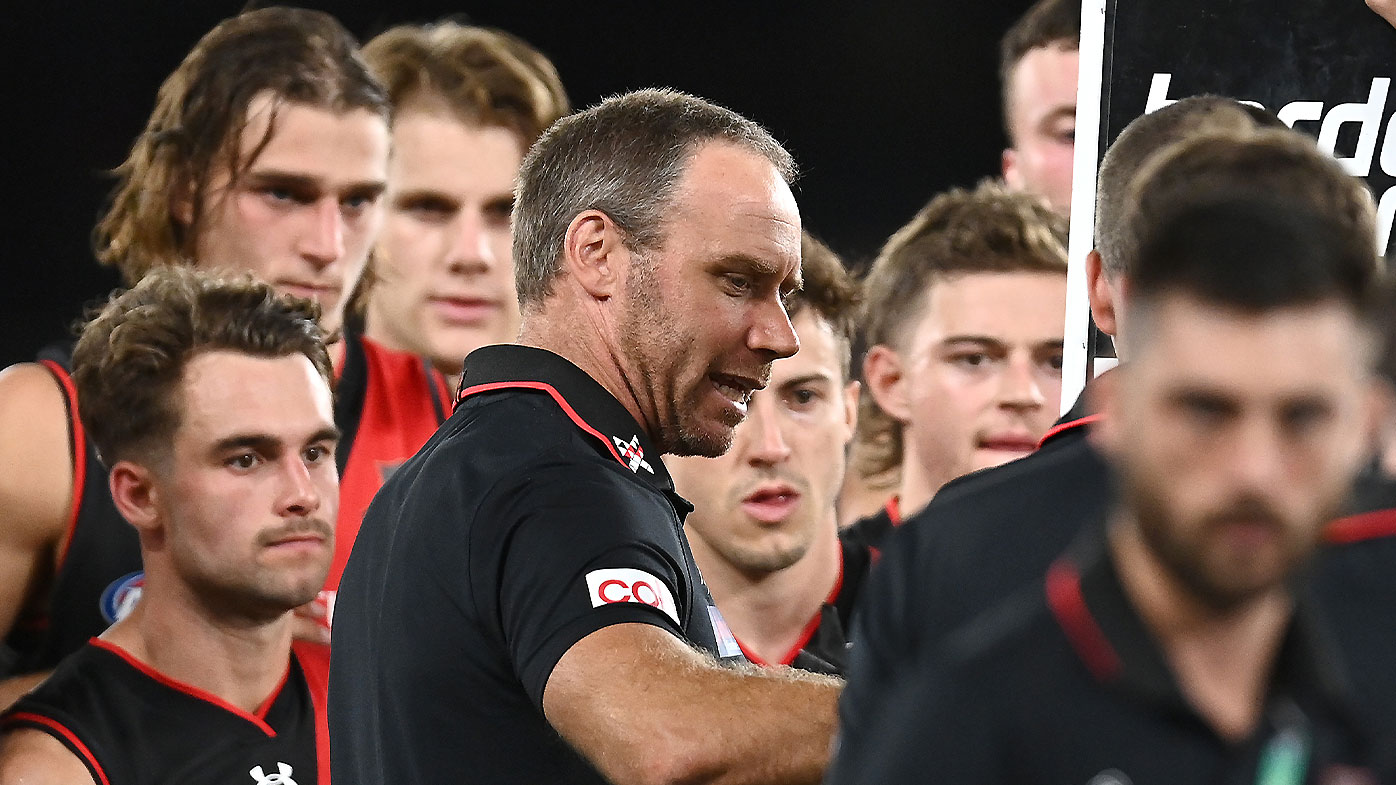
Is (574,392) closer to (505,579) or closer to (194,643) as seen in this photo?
(505,579)

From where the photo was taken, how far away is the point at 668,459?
3.53 meters

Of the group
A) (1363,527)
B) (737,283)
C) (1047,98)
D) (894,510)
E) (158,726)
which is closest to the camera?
(1363,527)

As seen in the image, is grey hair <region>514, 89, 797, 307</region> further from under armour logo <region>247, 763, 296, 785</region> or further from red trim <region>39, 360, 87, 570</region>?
red trim <region>39, 360, 87, 570</region>

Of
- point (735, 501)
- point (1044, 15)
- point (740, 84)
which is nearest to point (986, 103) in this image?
point (740, 84)

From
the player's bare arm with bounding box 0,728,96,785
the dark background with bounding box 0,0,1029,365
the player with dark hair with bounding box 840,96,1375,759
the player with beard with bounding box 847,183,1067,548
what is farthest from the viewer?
the dark background with bounding box 0,0,1029,365

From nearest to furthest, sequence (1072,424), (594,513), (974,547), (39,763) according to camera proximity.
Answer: (974,547) < (1072,424) < (594,513) < (39,763)

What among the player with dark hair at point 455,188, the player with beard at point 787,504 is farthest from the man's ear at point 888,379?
the player with dark hair at point 455,188

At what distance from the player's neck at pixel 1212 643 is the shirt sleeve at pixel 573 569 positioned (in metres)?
0.90

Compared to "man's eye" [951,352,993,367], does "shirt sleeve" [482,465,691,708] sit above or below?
above

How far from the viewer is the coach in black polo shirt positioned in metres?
1.58

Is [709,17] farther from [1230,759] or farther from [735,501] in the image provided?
[1230,759]

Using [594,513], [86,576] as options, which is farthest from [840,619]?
[594,513]

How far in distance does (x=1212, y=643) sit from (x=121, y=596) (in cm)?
256

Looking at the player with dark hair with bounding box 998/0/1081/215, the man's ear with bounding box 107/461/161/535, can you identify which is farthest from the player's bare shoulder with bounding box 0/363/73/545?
the player with dark hair with bounding box 998/0/1081/215
